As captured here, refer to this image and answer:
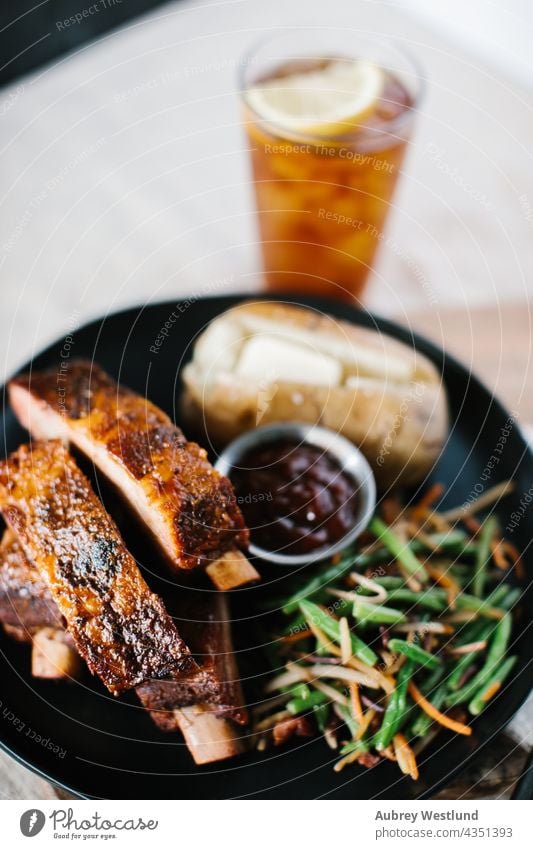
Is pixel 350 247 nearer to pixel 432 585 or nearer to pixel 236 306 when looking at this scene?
pixel 236 306

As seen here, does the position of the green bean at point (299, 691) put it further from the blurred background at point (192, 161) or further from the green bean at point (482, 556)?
the blurred background at point (192, 161)

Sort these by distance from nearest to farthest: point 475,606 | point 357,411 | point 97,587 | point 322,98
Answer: point 97,587 < point 475,606 < point 357,411 < point 322,98

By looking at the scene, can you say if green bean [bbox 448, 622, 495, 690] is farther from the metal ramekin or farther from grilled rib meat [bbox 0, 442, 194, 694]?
grilled rib meat [bbox 0, 442, 194, 694]

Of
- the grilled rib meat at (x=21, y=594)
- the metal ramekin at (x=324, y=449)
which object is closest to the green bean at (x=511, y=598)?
the metal ramekin at (x=324, y=449)

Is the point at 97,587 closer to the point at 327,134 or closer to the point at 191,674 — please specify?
the point at 191,674

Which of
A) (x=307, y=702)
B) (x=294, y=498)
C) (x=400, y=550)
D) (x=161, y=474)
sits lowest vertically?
(x=307, y=702)

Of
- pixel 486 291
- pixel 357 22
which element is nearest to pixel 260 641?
pixel 486 291

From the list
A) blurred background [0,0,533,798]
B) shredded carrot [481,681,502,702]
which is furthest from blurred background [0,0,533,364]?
shredded carrot [481,681,502,702]

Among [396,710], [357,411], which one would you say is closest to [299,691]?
[396,710]
